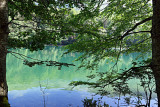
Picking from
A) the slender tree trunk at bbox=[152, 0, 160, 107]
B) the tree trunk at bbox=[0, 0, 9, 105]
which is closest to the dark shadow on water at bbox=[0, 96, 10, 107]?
the tree trunk at bbox=[0, 0, 9, 105]

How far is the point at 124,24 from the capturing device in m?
3.94

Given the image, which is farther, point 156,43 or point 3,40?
point 3,40

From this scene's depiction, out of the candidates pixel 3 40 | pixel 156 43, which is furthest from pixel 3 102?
pixel 156 43

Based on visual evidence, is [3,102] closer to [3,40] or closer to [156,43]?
[3,40]

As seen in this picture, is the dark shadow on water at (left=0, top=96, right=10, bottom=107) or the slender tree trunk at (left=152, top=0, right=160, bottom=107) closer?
the slender tree trunk at (left=152, top=0, right=160, bottom=107)

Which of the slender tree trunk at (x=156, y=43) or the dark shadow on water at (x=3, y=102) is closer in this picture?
the slender tree trunk at (x=156, y=43)

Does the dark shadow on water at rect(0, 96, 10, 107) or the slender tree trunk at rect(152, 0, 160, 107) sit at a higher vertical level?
the slender tree trunk at rect(152, 0, 160, 107)

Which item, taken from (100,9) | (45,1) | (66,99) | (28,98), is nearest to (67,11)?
(45,1)

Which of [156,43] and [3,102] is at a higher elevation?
[156,43]

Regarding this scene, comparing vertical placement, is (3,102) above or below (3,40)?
below

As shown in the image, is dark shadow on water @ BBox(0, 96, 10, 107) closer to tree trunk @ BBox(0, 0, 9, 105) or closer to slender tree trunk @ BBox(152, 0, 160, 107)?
tree trunk @ BBox(0, 0, 9, 105)

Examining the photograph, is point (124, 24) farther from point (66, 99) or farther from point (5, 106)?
point (66, 99)

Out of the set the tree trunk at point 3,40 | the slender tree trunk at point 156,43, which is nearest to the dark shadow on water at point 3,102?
the tree trunk at point 3,40

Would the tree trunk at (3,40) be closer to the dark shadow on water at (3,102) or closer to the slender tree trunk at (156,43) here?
the dark shadow on water at (3,102)
